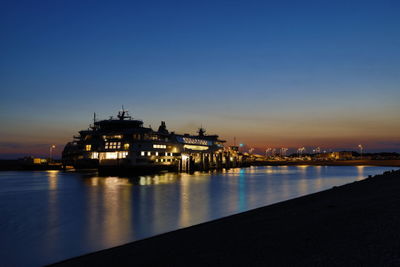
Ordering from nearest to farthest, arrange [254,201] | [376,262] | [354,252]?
1. [376,262]
2. [354,252]
3. [254,201]

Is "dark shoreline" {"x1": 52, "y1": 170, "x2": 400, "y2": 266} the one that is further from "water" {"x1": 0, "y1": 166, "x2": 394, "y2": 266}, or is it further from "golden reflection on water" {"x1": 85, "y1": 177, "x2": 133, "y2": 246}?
"golden reflection on water" {"x1": 85, "y1": 177, "x2": 133, "y2": 246}

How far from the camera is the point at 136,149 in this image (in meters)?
77.8

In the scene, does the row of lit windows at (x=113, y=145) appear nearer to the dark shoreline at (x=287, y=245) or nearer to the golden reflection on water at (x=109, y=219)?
the golden reflection on water at (x=109, y=219)

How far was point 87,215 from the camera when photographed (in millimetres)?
25516

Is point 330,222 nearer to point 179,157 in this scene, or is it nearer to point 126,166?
point 126,166

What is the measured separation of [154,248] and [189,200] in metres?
23.7

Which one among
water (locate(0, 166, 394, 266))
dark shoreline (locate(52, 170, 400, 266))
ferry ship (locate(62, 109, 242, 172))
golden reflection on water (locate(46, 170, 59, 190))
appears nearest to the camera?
dark shoreline (locate(52, 170, 400, 266))

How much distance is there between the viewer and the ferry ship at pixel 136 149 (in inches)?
3063

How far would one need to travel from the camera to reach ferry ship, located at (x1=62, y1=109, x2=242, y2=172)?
77812 millimetres

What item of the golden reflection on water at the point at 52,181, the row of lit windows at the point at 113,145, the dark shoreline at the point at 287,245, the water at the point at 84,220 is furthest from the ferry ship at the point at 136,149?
the dark shoreline at the point at 287,245

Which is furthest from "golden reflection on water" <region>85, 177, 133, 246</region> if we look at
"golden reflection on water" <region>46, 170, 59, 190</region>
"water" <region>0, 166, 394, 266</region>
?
"golden reflection on water" <region>46, 170, 59, 190</region>

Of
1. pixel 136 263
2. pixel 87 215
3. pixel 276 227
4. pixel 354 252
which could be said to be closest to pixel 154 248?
pixel 136 263

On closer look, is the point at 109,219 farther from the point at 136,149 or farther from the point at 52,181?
the point at 136,149

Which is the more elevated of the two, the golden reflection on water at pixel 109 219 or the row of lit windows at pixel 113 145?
the row of lit windows at pixel 113 145
